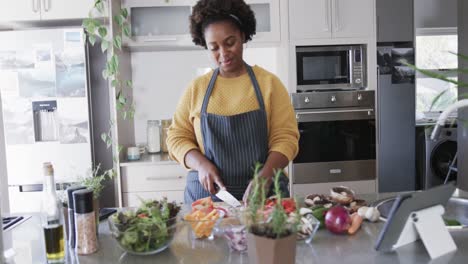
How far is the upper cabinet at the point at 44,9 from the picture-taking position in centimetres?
269

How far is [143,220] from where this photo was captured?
101cm

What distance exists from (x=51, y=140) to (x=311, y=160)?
1686 millimetres

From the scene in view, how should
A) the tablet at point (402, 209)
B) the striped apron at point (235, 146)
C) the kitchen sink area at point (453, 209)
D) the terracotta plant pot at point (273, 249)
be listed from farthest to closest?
the striped apron at point (235, 146) < the kitchen sink area at point (453, 209) < the tablet at point (402, 209) < the terracotta plant pot at point (273, 249)

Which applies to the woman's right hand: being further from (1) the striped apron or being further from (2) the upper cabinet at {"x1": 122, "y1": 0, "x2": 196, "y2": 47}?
(2) the upper cabinet at {"x1": 122, "y1": 0, "x2": 196, "y2": 47}

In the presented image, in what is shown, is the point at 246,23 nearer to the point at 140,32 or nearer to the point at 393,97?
the point at 140,32

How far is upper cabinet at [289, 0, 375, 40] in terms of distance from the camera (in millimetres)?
2785

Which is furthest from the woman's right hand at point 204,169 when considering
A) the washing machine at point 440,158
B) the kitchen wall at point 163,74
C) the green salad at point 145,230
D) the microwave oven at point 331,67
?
the washing machine at point 440,158

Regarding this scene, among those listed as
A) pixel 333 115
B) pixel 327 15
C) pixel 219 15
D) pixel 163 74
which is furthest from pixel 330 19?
pixel 219 15

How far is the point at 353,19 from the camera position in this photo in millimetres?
2811

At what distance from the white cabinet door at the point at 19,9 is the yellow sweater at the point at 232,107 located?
61.5 inches

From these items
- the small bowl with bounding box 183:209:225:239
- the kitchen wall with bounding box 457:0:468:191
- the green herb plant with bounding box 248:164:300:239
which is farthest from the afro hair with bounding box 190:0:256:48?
the kitchen wall with bounding box 457:0:468:191

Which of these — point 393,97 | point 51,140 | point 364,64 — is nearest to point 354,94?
point 364,64

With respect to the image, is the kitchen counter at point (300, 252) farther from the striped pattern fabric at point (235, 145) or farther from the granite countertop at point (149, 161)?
the granite countertop at point (149, 161)

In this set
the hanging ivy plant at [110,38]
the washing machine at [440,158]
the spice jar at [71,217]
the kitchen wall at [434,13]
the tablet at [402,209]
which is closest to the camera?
the tablet at [402,209]
